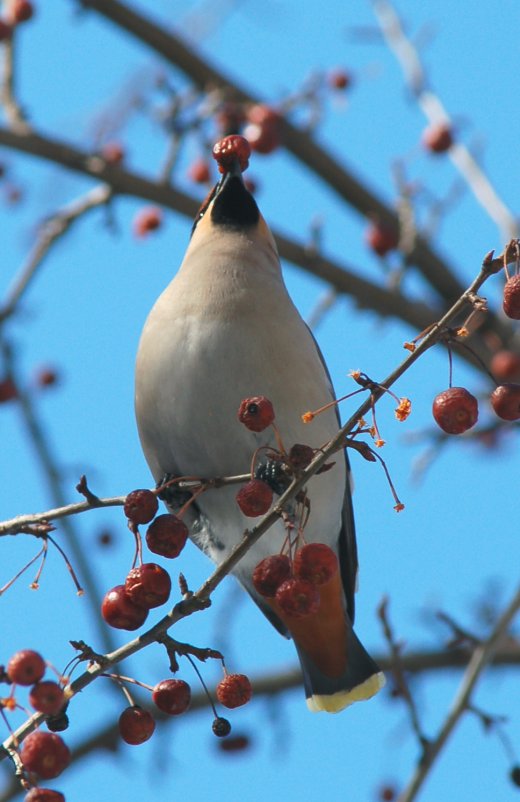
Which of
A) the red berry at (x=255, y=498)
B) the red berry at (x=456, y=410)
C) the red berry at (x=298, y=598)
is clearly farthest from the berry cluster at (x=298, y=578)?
the red berry at (x=456, y=410)

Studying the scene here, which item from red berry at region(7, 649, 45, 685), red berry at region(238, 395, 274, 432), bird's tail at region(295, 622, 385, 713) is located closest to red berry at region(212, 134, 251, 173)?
red berry at region(238, 395, 274, 432)

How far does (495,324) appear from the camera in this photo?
219 inches

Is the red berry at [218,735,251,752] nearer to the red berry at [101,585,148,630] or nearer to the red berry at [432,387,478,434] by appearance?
the red berry at [101,585,148,630]

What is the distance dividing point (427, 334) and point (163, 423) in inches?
56.4

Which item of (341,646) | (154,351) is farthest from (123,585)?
(341,646)

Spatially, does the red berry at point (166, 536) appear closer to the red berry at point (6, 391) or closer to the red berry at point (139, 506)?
the red berry at point (139, 506)

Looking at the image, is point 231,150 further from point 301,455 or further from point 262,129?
point 262,129

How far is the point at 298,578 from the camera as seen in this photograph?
8.45 feet

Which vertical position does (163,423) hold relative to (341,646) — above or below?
above

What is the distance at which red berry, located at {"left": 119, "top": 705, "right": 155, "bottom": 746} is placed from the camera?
250cm

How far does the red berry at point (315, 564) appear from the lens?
101 inches

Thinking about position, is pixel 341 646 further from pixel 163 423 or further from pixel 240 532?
pixel 163 423

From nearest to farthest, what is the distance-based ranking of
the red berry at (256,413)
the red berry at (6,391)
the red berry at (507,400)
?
the red berry at (507,400)
the red berry at (256,413)
the red berry at (6,391)

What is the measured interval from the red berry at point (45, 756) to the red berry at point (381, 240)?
12.1 feet
